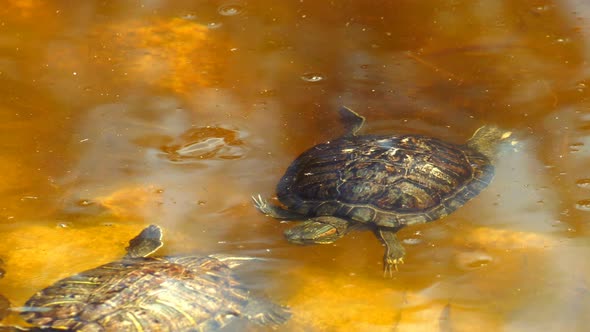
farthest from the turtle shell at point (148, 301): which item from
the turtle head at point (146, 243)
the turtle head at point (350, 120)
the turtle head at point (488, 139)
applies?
the turtle head at point (488, 139)

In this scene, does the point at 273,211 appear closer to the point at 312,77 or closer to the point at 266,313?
the point at 266,313

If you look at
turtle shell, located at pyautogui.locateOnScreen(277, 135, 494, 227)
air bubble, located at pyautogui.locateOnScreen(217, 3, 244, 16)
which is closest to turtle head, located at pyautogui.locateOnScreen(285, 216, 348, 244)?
turtle shell, located at pyautogui.locateOnScreen(277, 135, 494, 227)

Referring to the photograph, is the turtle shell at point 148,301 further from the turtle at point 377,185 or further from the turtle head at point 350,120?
the turtle head at point 350,120

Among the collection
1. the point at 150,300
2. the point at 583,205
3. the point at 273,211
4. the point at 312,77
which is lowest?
the point at 583,205

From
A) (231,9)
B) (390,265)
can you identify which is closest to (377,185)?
(390,265)

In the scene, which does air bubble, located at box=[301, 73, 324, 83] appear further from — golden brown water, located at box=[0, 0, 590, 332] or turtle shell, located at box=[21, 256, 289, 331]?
turtle shell, located at box=[21, 256, 289, 331]

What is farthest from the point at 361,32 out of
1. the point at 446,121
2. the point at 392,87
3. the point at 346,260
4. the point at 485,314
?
the point at 485,314
